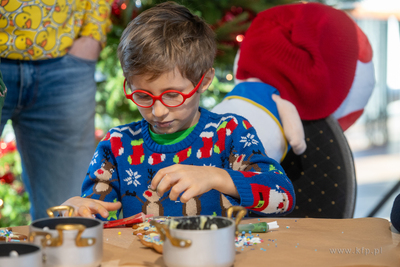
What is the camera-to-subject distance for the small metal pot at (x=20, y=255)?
0.47 m

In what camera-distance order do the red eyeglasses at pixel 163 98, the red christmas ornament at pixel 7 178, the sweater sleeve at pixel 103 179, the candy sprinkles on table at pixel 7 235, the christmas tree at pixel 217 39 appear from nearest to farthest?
the candy sprinkles on table at pixel 7 235
the red eyeglasses at pixel 163 98
the sweater sleeve at pixel 103 179
the christmas tree at pixel 217 39
the red christmas ornament at pixel 7 178

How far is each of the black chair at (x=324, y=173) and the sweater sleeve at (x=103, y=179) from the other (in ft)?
2.10

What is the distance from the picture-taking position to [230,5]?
7.49 ft

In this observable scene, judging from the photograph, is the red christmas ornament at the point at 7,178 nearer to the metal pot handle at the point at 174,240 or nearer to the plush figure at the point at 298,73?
the plush figure at the point at 298,73

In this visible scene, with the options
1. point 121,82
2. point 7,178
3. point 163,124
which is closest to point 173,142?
point 163,124

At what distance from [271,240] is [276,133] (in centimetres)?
67

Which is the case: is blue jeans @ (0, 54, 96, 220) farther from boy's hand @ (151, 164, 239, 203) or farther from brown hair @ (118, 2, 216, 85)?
boy's hand @ (151, 164, 239, 203)

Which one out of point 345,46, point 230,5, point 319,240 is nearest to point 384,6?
point 230,5

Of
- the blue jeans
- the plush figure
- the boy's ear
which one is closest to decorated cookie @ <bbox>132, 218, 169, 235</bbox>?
the boy's ear

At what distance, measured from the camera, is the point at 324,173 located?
145cm

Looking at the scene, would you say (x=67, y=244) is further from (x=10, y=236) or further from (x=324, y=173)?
(x=324, y=173)

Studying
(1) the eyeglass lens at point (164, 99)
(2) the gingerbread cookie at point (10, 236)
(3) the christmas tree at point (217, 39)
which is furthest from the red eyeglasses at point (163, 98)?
(3) the christmas tree at point (217, 39)

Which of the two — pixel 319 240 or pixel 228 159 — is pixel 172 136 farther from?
pixel 319 240

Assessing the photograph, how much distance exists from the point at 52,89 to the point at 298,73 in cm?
89
